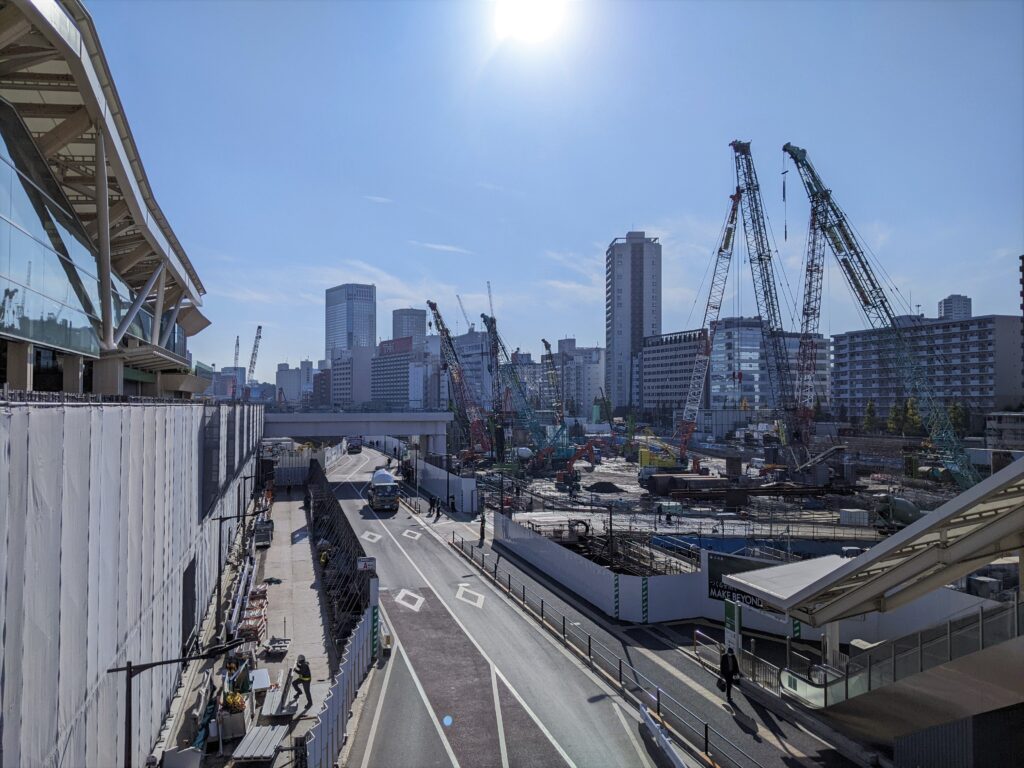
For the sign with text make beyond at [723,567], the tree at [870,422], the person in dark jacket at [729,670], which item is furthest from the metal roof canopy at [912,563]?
the tree at [870,422]

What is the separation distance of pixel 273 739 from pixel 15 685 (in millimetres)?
7192

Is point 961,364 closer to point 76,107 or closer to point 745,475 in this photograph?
point 745,475

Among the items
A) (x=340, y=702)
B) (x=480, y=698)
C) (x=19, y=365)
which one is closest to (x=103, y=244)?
(x=19, y=365)

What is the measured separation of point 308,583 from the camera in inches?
981

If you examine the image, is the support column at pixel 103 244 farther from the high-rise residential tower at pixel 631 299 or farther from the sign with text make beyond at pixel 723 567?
the high-rise residential tower at pixel 631 299

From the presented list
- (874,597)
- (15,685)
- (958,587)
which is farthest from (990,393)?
(15,685)

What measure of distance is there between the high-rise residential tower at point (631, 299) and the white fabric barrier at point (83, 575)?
168 m

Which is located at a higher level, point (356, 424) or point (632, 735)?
point (356, 424)

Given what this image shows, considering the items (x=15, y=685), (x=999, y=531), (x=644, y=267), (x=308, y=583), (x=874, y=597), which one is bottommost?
(x=308, y=583)

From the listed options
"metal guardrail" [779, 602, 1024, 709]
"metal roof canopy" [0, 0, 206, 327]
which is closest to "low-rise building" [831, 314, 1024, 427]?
"metal guardrail" [779, 602, 1024, 709]

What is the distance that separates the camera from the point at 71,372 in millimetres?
14023

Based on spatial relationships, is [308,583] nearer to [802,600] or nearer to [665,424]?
[802,600]

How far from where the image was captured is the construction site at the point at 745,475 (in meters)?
26.5

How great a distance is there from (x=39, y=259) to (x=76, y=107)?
4795 mm
